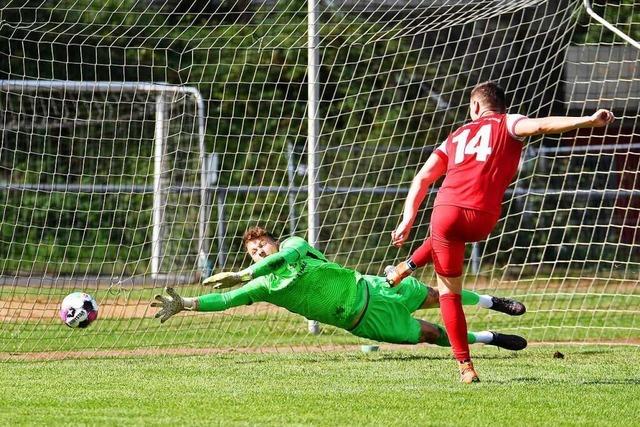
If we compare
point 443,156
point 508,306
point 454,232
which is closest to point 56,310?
point 508,306

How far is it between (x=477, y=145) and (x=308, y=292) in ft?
7.00

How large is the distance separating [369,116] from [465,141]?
30.3ft

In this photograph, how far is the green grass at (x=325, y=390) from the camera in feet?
19.4

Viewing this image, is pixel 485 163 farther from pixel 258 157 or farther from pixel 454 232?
pixel 258 157

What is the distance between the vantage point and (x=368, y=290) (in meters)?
8.83

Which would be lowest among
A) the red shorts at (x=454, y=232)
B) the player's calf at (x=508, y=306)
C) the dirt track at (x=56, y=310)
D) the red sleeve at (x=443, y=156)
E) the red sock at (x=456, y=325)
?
the dirt track at (x=56, y=310)

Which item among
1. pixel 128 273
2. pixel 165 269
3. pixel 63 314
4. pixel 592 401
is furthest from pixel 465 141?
pixel 128 273

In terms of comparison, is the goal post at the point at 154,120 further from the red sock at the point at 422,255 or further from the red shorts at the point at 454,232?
the red shorts at the point at 454,232

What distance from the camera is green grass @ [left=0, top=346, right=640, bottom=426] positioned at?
591 centimetres

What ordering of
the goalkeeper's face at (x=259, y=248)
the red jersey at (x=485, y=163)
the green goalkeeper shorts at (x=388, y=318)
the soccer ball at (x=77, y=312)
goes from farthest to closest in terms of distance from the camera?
the soccer ball at (x=77, y=312), the green goalkeeper shorts at (x=388, y=318), the goalkeeper's face at (x=259, y=248), the red jersey at (x=485, y=163)

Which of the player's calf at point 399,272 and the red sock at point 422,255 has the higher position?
the red sock at point 422,255

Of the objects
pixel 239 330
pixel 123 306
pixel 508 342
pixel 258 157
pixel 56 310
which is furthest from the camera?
pixel 258 157

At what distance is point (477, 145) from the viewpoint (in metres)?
7.13

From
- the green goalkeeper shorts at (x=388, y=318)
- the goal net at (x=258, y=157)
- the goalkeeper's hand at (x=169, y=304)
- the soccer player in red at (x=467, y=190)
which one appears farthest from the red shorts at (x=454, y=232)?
the goal net at (x=258, y=157)
